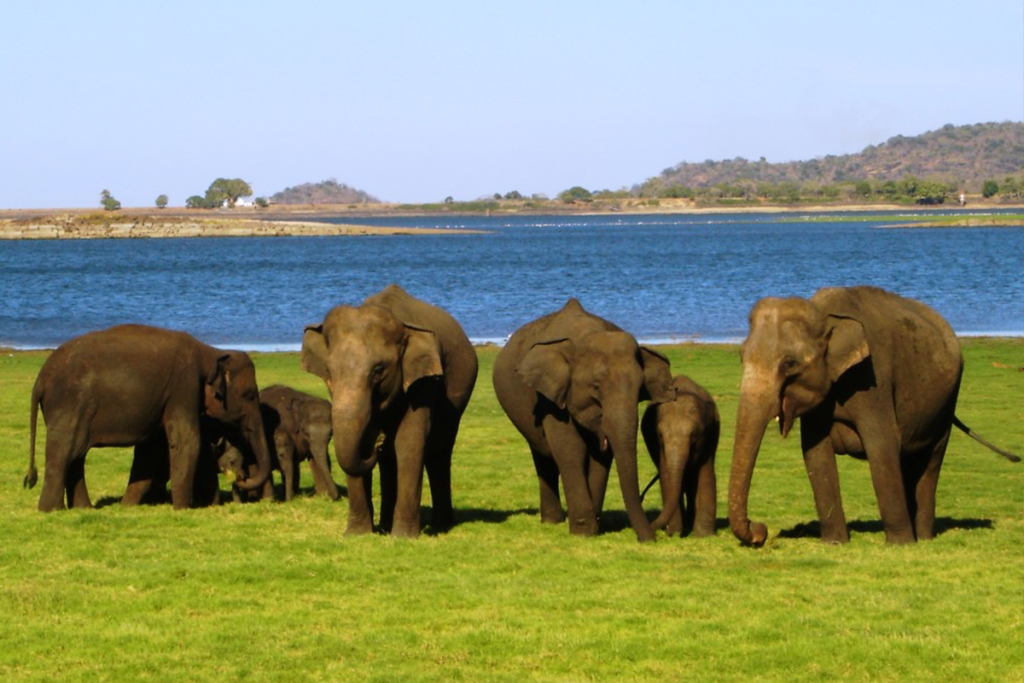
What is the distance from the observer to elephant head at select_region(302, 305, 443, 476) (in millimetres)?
14266

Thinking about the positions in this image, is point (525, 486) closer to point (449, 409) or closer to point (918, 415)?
point (449, 409)

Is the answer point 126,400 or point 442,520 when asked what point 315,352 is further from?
point 126,400

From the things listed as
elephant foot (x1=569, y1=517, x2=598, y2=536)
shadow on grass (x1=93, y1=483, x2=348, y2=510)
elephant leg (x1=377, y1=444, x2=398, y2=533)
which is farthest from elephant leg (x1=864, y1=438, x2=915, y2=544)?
shadow on grass (x1=93, y1=483, x2=348, y2=510)

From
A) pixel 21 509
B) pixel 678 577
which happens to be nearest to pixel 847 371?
pixel 678 577

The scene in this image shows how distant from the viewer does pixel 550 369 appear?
15.2 meters

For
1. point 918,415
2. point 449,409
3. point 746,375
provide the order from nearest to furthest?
point 746,375 < point 918,415 < point 449,409

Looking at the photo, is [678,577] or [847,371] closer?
[678,577]

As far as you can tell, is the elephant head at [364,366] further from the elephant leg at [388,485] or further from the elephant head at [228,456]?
the elephant head at [228,456]

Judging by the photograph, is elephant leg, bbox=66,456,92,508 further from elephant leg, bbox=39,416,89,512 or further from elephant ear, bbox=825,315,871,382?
elephant ear, bbox=825,315,871,382

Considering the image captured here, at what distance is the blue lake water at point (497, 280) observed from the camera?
192 feet

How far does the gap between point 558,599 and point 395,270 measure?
10414 centimetres

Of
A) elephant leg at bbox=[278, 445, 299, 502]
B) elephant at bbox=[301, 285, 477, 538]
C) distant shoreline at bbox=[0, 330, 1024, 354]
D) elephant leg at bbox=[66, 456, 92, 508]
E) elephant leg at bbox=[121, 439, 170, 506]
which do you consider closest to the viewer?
elephant at bbox=[301, 285, 477, 538]

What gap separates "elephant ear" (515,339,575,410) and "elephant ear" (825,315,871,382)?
2.42 meters

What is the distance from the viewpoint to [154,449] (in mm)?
17406
